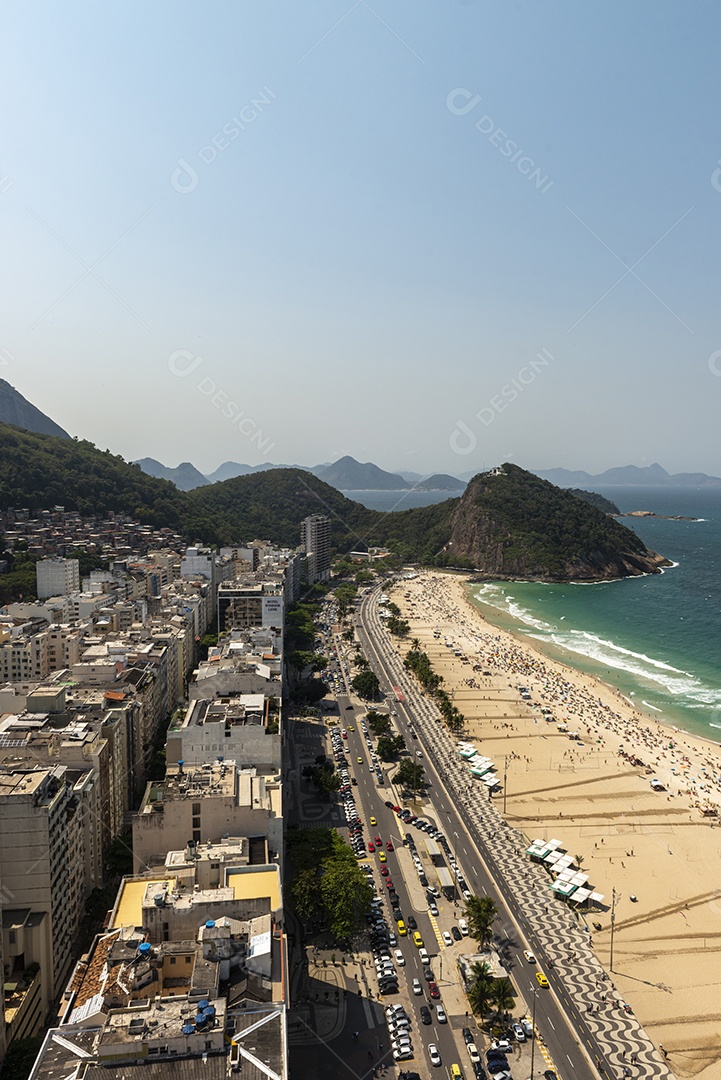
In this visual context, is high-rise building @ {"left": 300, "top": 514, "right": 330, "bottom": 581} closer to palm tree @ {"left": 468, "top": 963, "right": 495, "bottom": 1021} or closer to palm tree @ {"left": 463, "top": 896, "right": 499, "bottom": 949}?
palm tree @ {"left": 463, "top": 896, "right": 499, "bottom": 949}

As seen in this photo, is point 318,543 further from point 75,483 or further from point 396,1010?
point 396,1010

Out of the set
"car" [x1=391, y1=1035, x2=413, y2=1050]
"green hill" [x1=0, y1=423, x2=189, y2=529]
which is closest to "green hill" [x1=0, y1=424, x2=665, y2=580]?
"green hill" [x1=0, y1=423, x2=189, y2=529]

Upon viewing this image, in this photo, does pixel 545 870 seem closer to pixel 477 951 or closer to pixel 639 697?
pixel 477 951

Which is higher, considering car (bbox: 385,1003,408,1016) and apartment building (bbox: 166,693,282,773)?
apartment building (bbox: 166,693,282,773)

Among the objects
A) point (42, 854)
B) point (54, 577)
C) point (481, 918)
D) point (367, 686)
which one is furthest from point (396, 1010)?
point (54, 577)

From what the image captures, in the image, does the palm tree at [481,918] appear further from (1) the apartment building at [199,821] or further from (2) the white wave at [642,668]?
(2) the white wave at [642,668]
